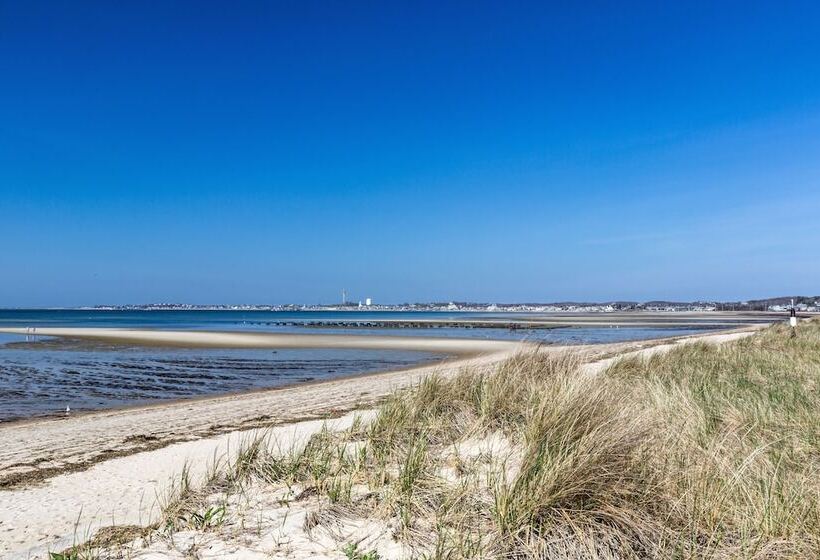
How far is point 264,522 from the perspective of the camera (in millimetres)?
4133

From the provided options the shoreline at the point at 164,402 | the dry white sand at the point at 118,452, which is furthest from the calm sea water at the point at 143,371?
the dry white sand at the point at 118,452

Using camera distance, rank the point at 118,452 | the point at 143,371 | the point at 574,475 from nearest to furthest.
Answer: the point at 574,475 → the point at 118,452 → the point at 143,371

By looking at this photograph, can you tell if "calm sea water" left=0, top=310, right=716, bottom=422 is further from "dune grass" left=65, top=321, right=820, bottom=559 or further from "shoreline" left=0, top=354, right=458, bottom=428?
"dune grass" left=65, top=321, right=820, bottom=559

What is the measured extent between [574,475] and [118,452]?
634 cm

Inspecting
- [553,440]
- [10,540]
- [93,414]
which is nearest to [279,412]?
[93,414]

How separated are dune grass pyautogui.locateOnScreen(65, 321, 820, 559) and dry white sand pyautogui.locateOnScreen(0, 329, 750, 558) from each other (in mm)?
1099

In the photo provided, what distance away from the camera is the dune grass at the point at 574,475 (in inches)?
141

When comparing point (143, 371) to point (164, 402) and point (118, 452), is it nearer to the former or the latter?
point (164, 402)

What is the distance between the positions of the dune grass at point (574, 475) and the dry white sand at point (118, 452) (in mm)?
1099

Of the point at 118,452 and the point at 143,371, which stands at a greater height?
the point at 118,452

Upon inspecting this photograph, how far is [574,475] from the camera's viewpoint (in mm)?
3996

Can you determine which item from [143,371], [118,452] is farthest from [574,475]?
[143,371]

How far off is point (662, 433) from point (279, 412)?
7.52 metres

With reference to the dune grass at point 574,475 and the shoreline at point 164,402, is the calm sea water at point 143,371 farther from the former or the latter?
the dune grass at point 574,475
